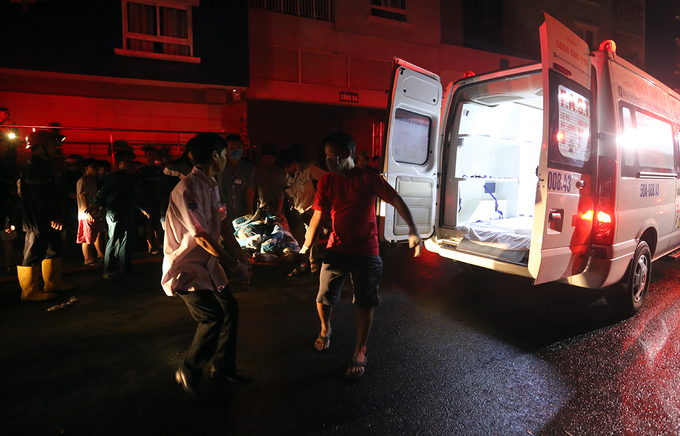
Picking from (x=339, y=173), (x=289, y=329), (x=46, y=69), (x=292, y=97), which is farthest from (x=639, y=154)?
(x=46, y=69)

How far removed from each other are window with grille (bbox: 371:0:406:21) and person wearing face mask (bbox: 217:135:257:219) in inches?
422

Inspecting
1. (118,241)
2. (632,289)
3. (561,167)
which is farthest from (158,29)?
(632,289)

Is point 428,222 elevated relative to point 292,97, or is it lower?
lower

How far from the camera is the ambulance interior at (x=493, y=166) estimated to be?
15.3ft

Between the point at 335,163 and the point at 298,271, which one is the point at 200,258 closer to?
the point at 335,163

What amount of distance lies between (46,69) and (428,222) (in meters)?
11.3

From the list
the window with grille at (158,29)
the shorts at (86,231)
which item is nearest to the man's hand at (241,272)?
the shorts at (86,231)

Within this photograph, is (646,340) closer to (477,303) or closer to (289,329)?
(477,303)

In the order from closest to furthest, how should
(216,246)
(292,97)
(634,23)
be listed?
(216,246), (292,97), (634,23)

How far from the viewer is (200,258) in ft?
8.21

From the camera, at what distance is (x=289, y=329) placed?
3.87 meters

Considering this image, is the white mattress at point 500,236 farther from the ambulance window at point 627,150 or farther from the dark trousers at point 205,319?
the dark trousers at point 205,319

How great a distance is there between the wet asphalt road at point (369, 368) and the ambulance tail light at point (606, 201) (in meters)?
0.97

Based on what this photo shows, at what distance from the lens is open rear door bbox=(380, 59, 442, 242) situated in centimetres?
459
